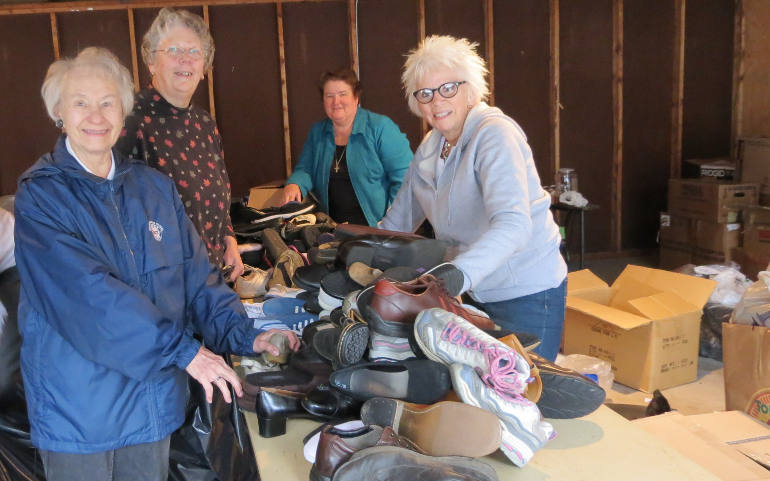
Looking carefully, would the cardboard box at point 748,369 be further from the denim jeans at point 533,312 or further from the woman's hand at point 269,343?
the woman's hand at point 269,343

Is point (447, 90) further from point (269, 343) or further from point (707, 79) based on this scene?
point (707, 79)

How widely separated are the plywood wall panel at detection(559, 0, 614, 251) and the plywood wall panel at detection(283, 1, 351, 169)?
6.00ft

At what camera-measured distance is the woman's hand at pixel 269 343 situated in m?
1.62

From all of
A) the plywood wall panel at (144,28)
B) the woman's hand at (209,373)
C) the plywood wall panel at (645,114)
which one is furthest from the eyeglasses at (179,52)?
the plywood wall panel at (645,114)

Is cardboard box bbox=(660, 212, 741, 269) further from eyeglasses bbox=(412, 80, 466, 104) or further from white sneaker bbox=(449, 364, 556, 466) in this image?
white sneaker bbox=(449, 364, 556, 466)

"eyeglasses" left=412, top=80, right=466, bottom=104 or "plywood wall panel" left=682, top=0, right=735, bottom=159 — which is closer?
"eyeglasses" left=412, top=80, right=466, bottom=104

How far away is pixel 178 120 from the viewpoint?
2.25 metres

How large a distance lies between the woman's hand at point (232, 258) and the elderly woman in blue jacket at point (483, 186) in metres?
0.74

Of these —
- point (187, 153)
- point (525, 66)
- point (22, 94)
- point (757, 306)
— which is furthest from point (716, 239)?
point (22, 94)

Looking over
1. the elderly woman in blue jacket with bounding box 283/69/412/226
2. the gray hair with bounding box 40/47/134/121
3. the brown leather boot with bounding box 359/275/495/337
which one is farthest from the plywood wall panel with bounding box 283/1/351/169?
the brown leather boot with bounding box 359/275/495/337

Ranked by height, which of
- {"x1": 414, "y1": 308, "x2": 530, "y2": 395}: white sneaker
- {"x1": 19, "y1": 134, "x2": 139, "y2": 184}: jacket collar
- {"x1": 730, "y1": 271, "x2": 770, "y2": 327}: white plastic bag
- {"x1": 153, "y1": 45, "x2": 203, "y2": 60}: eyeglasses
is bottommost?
{"x1": 730, "y1": 271, "x2": 770, "y2": 327}: white plastic bag

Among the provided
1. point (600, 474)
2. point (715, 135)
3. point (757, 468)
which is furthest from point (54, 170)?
point (715, 135)

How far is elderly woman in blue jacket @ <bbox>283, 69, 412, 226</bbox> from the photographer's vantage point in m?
3.49

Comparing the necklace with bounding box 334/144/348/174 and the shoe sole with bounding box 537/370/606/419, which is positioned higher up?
the necklace with bounding box 334/144/348/174
